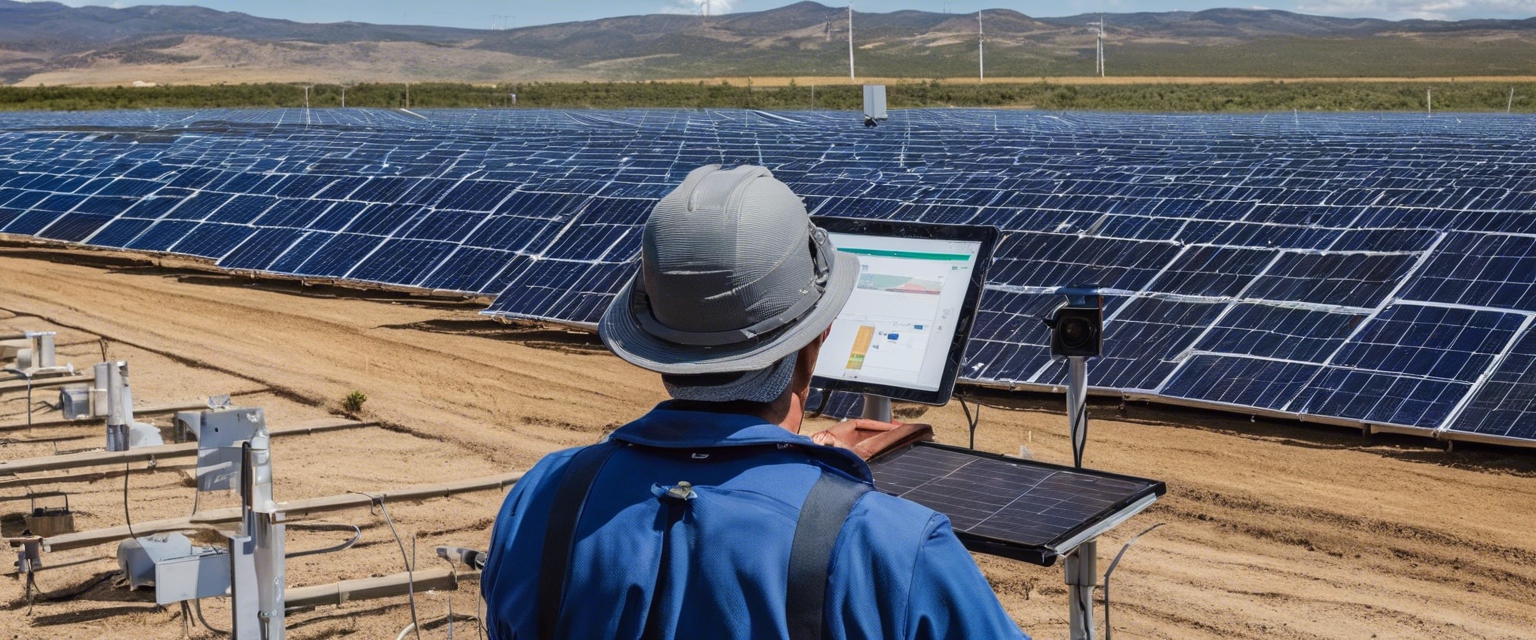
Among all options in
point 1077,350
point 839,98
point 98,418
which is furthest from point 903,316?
point 839,98

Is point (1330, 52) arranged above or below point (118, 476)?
above

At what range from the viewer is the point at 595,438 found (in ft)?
36.7

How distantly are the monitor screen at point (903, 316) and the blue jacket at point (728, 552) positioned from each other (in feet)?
5.68

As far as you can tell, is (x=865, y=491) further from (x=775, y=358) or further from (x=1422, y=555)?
(x=1422, y=555)

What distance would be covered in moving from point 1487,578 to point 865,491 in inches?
270

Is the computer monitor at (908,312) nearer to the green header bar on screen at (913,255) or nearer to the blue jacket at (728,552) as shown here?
the green header bar on screen at (913,255)

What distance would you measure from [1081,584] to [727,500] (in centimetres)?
195

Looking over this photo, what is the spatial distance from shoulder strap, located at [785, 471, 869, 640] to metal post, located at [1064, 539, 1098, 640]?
1.84m

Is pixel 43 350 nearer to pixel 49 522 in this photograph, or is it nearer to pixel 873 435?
pixel 49 522

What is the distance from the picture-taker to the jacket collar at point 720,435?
220 centimetres

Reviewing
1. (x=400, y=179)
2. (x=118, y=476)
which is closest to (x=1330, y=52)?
(x=400, y=179)

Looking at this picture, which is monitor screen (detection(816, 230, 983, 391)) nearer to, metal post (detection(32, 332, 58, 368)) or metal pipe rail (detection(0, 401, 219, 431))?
metal pipe rail (detection(0, 401, 219, 431))

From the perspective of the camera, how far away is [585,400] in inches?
492

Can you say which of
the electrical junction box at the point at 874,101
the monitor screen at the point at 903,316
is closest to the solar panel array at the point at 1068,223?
the electrical junction box at the point at 874,101
